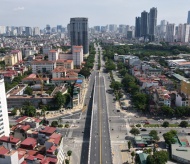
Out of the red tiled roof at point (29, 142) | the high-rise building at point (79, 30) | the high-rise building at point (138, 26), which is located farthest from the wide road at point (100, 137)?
the high-rise building at point (138, 26)

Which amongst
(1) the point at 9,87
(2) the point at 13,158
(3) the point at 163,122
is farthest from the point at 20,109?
(3) the point at 163,122

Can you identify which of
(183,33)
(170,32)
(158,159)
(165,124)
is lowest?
(158,159)

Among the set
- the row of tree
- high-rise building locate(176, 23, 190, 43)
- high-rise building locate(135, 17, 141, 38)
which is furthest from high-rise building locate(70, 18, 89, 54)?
high-rise building locate(135, 17, 141, 38)

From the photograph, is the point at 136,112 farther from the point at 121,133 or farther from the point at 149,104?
the point at 121,133

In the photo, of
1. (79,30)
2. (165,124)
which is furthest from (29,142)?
(79,30)

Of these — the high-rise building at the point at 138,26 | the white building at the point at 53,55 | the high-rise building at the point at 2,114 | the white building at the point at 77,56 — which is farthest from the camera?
the high-rise building at the point at 138,26

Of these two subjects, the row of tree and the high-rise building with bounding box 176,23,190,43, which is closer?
the row of tree

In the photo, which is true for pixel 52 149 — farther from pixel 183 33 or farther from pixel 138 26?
pixel 138 26

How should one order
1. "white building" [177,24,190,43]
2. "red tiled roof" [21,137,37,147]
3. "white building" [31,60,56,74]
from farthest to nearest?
"white building" [177,24,190,43], "white building" [31,60,56,74], "red tiled roof" [21,137,37,147]

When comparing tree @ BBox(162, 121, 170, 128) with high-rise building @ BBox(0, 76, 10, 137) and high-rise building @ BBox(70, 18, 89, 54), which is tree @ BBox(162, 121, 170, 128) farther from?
high-rise building @ BBox(70, 18, 89, 54)

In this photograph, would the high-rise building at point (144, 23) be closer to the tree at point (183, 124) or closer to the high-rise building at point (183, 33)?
the high-rise building at point (183, 33)

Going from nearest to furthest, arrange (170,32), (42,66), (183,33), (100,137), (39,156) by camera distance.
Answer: (39,156)
(100,137)
(42,66)
(183,33)
(170,32)
